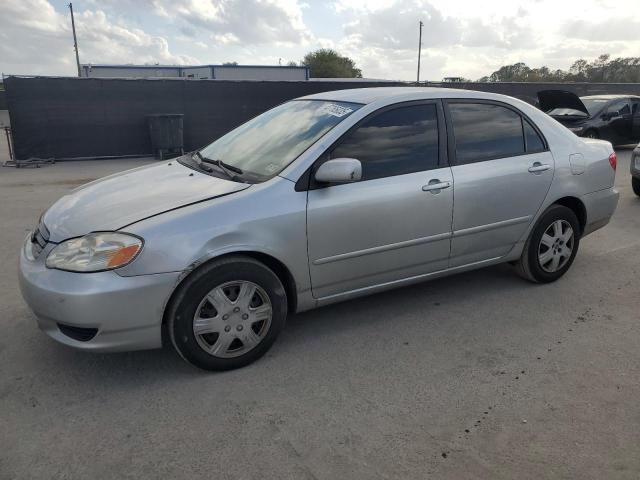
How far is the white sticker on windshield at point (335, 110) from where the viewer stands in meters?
3.56

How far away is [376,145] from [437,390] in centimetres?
161

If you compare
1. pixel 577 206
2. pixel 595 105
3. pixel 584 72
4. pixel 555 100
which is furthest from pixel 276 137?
pixel 584 72

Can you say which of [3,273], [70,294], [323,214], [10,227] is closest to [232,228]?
[323,214]

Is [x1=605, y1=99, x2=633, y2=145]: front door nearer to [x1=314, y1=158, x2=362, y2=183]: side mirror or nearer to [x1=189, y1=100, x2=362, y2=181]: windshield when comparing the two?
[x1=189, y1=100, x2=362, y2=181]: windshield

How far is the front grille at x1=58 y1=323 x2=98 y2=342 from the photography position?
9.31 ft

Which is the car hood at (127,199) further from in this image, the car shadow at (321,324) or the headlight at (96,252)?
the car shadow at (321,324)

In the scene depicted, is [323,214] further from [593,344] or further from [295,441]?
[593,344]

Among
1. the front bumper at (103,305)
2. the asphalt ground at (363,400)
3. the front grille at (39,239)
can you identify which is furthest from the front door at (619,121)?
the front grille at (39,239)

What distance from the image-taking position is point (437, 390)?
9.59ft

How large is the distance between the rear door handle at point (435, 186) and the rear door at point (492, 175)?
0.11 metres

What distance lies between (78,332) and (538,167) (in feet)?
11.4

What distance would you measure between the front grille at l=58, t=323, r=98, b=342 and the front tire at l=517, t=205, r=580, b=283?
10.8ft

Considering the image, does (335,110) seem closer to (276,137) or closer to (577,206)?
(276,137)

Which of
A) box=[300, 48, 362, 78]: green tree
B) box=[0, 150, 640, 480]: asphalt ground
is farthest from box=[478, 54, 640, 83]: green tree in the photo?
box=[0, 150, 640, 480]: asphalt ground
